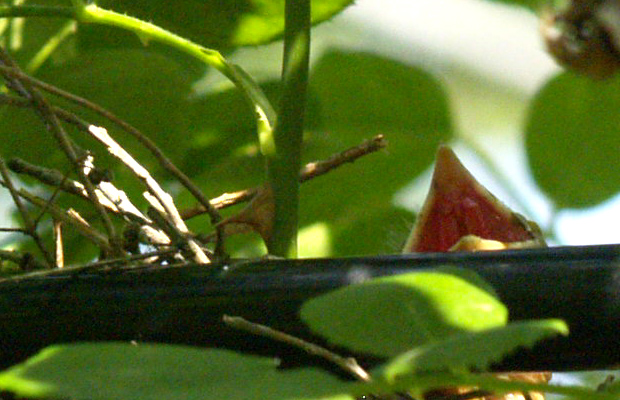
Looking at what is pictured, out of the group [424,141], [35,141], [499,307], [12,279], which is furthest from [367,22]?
[499,307]

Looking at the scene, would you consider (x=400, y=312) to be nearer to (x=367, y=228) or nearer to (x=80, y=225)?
(x=80, y=225)

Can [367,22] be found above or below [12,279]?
above

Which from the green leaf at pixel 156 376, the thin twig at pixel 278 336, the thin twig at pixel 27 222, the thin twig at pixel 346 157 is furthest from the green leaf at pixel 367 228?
the green leaf at pixel 156 376

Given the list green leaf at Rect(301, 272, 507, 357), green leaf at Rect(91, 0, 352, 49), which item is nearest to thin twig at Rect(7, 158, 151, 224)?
green leaf at Rect(91, 0, 352, 49)

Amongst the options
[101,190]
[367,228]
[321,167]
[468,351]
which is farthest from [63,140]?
[468,351]

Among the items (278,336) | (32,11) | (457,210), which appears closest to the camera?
(278,336)

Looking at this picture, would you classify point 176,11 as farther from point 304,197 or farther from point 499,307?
point 499,307
